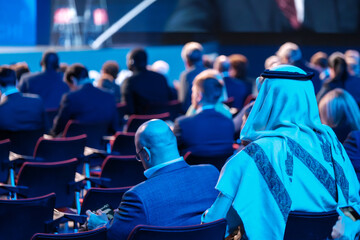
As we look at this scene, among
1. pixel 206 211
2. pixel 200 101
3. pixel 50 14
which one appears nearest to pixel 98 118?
pixel 200 101

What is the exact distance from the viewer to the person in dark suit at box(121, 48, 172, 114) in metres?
7.31

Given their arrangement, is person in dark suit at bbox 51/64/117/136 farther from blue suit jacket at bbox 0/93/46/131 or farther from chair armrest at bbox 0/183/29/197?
chair armrest at bbox 0/183/29/197

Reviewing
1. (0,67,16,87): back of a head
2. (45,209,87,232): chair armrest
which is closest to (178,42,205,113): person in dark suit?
(0,67,16,87): back of a head

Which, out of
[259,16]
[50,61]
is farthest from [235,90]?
[259,16]

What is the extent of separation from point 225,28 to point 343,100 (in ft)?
36.4

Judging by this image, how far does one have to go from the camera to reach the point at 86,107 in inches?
248

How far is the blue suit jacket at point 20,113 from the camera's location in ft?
18.6

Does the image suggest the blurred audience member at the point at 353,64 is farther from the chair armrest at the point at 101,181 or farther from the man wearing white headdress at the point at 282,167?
the man wearing white headdress at the point at 282,167

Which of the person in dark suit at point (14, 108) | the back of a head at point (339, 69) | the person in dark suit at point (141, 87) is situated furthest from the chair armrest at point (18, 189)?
the back of a head at point (339, 69)

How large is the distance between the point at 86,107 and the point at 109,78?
66.1 inches

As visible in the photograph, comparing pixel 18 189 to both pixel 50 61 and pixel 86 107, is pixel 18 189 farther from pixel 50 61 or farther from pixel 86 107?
pixel 50 61

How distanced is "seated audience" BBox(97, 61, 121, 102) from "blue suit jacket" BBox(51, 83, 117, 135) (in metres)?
1.32

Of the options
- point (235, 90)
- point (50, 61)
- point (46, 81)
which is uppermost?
point (50, 61)

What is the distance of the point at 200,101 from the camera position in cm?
507
